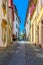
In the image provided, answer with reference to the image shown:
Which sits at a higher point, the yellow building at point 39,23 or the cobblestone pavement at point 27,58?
the yellow building at point 39,23

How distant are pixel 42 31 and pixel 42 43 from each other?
4.50 ft

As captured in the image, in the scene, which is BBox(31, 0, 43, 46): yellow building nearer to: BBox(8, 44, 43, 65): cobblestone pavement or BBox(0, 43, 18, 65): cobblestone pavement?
BBox(0, 43, 18, 65): cobblestone pavement

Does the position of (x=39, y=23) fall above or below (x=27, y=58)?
above

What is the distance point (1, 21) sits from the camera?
75.9ft

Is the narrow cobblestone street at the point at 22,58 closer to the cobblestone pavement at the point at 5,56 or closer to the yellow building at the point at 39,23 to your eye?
the cobblestone pavement at the point at 5,56

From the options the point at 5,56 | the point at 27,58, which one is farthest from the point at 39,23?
the point at 27,58

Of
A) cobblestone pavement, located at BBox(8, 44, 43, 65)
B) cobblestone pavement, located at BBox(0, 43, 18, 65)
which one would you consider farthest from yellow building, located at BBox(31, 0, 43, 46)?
cobblestone pavement, located at BBox(8, 44, 43, 65)

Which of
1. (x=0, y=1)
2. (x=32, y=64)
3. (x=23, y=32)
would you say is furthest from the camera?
(x=23, y=32)

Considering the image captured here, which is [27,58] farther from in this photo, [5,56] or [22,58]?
[5,56]

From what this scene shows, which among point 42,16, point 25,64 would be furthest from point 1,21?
point 25,64

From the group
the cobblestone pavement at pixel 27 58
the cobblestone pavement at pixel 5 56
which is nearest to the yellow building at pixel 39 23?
the cobblestone pavement at pixel 5 56

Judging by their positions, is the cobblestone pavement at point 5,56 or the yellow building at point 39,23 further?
Result: the yellow building at point 39,23

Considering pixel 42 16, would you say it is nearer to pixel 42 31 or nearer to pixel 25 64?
pixel 42 31

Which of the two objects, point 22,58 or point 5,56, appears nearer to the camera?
point 22,58
